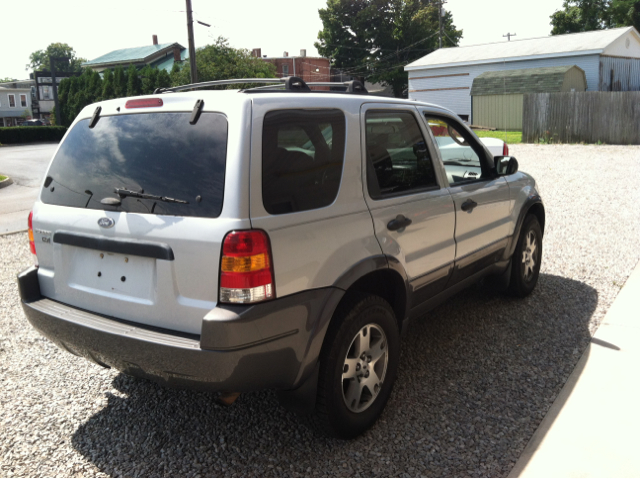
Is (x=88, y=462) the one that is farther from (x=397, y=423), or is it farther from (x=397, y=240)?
(x=397, y=240)

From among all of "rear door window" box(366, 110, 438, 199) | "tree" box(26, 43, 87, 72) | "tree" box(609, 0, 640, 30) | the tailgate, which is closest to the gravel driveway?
the tailgate

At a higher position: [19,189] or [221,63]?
[221,63]

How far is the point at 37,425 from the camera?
3.44 meters

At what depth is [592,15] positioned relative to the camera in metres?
60.1

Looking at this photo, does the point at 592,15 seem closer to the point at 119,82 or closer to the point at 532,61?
the point at 532,61

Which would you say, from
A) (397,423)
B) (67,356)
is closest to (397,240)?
(397,423)

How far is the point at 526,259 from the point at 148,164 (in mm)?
3812

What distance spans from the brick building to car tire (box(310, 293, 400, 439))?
70142 millimetres

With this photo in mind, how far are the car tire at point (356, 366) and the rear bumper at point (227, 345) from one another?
0.47 feet

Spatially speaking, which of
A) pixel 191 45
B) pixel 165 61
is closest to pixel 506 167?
pixel 191 45

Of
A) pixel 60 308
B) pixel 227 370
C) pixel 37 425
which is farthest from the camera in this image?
pixel 37 425

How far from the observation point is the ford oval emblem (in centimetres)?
291

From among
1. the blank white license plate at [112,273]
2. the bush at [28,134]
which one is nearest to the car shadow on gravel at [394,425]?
the blank white license plate at [112,273]

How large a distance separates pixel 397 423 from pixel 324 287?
1.08 m
